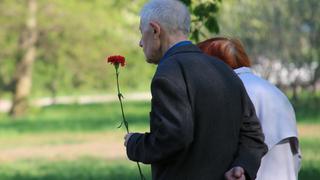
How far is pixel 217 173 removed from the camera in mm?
3561

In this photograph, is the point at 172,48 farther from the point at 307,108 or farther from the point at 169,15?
the point at 307,108

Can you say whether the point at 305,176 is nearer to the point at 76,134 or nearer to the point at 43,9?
the point at 76,134

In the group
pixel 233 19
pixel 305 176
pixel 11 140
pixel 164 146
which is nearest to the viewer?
pixel 164 146

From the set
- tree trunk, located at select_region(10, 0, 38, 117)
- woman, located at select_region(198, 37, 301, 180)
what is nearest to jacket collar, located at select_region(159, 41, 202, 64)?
woman, located at select_region(198, 37, 301, 180)

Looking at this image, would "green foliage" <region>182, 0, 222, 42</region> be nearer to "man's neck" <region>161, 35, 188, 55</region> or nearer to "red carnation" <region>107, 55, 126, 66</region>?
"red carnation" <region>107, 55, 126, 66</region>

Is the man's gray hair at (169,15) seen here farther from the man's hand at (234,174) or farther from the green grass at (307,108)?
the green grass at (307,108)

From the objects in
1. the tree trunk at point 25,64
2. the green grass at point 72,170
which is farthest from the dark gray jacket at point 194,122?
the tree trunk at point 25,64

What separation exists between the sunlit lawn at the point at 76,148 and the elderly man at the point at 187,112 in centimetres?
752

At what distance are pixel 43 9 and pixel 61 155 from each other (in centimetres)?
1883

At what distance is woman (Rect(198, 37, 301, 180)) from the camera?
4.26 m

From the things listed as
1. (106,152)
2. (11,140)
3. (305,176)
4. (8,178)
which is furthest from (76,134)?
(305,176)

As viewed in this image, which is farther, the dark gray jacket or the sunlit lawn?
the sunlit lawn

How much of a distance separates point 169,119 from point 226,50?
925 millimetres

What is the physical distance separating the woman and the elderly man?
1.97 ft
